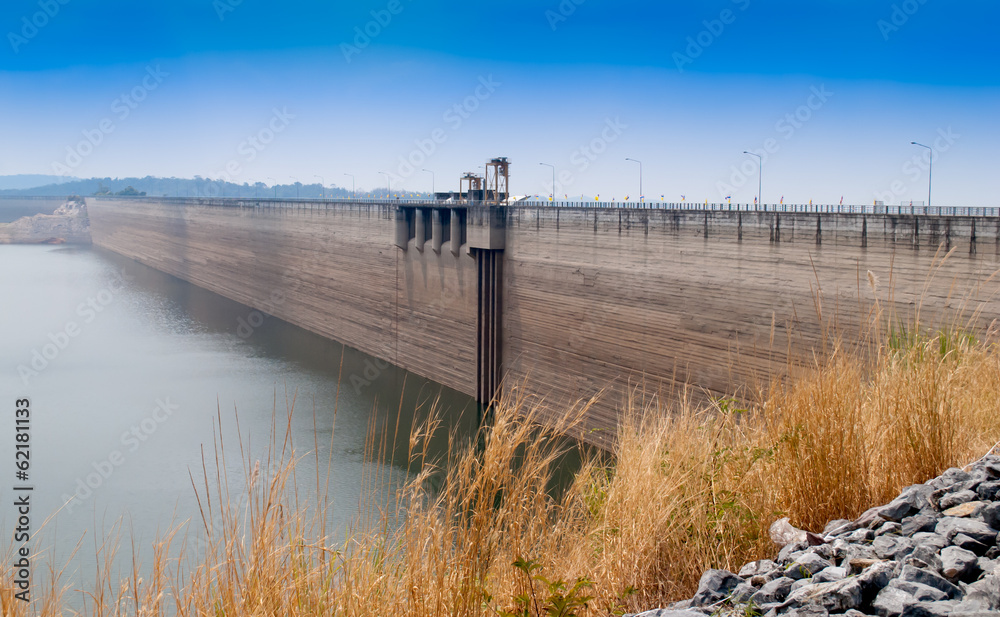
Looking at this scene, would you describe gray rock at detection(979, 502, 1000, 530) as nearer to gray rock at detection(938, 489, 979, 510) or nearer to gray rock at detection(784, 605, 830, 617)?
gray rock at detection(938, 489, 979, 510)

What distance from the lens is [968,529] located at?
314 centimetres

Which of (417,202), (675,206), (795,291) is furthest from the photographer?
(417,202)

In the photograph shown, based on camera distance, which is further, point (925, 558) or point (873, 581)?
point (925, 558)

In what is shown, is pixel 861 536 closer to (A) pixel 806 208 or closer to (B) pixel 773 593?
(B) pixel 773 593

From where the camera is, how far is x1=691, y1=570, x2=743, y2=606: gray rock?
3.22 metres

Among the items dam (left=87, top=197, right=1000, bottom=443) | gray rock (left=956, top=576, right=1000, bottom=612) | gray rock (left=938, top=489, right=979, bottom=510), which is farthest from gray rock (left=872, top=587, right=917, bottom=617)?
dam (left=87, top=197, right=1000, bottom=443)

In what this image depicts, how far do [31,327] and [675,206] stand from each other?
34.0m

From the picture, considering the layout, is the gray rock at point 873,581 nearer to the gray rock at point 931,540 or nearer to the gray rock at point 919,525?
the gray rock at point 931,540

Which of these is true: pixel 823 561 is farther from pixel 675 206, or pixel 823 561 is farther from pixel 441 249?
pixel 441 249

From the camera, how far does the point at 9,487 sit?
1711 centimetres

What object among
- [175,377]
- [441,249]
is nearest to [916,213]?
[441,249]

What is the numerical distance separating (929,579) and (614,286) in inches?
676

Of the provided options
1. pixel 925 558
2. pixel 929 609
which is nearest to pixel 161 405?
pixel 925 558

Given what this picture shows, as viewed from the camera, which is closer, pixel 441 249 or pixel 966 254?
pixel 966 254
